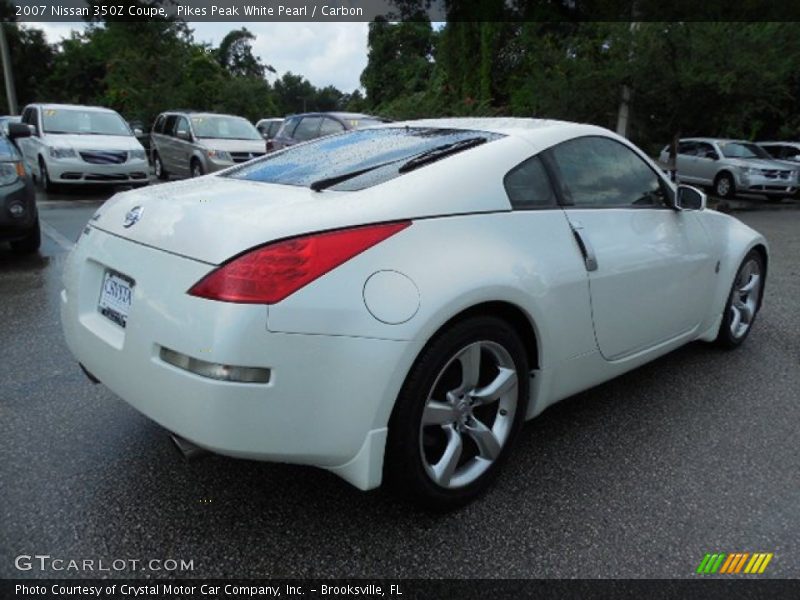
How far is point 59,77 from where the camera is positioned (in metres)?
41.7

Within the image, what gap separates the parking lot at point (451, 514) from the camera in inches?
85.8

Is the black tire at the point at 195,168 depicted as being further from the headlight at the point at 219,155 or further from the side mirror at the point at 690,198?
the side mirror at the point at 690,198

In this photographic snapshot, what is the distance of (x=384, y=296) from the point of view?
6.63 ft

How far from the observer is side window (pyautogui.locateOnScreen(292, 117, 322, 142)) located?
13.7 m

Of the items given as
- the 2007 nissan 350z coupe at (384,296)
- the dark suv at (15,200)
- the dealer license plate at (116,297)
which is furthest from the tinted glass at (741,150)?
the dealer license plate at (116,297)

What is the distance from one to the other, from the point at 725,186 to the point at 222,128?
12.0 metres

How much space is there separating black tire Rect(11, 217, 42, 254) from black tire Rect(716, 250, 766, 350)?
643 cm

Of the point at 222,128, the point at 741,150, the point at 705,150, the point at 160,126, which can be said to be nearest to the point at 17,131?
the point at 222,128

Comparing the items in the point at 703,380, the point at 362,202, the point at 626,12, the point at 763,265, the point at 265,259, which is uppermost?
the point at 626,12

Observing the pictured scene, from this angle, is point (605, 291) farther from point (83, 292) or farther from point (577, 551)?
point (83, 292)

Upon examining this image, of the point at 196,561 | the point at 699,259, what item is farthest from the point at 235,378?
the point at 699,259

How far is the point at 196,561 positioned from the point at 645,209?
2584 millimetres
